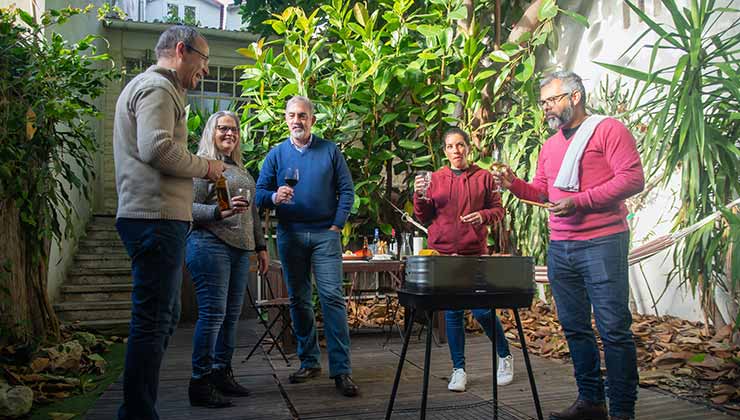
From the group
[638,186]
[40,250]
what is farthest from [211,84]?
[638,186]

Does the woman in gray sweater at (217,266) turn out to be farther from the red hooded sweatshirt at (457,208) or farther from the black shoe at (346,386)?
the red hooded sweatshirt at (457,208)

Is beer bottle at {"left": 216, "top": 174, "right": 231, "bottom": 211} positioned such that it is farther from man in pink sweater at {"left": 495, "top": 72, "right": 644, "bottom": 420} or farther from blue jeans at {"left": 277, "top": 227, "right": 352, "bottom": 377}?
man in pink sweater at {"left": 495, "top": 72, "right": 644, "bottom": 420}

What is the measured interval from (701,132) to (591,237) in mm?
1490

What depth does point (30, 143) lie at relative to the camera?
3584mm

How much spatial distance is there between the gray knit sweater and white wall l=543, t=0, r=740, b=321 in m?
2.82

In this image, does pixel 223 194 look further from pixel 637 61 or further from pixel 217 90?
pixel 217 90

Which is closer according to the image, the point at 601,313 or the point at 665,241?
the point at 601,313

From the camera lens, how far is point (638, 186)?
237 cm

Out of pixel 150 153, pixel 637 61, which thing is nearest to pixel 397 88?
pixel 637 61

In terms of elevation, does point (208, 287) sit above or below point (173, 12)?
below

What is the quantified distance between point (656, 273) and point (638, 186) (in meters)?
2.43

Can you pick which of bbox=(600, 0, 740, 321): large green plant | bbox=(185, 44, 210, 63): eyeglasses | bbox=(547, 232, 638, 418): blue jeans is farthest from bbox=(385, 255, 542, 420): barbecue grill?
bbox=(600, 0, 740, 321): large green plant

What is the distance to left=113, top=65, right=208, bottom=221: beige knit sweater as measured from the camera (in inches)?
78.5

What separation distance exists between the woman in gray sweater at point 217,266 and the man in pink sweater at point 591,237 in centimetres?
140
